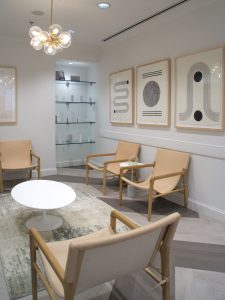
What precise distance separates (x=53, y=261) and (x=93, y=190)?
311 cm

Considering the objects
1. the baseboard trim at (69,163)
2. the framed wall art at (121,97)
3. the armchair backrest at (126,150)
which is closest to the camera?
the armchair backrest at (126,150)

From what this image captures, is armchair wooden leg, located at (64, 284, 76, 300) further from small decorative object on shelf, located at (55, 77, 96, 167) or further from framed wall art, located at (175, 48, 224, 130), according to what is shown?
small decorative object on shelf, located at (55, 77, 96, 167)

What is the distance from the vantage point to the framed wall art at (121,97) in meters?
4.90

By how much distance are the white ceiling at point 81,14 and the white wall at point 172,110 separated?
0.79 feet

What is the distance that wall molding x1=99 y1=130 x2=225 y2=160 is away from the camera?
3.33 meters

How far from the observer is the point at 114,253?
1.45 m

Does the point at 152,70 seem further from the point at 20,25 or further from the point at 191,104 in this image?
the point at 20,25

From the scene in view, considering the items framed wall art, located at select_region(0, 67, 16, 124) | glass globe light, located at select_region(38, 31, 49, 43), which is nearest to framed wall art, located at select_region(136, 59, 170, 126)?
glass globe light, located at select_region(38, 31, 49, 43)

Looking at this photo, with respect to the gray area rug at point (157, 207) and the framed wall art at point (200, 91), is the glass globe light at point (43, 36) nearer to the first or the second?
the framed wall art at point (200, 91)

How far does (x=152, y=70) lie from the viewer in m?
4.29

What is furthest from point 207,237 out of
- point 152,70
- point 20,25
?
point 20,25

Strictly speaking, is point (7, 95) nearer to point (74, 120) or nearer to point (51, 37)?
point (74, 120)

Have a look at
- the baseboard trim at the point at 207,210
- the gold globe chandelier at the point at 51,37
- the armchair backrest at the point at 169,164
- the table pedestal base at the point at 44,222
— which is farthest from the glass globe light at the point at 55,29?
the baseboard trim at the point at 207,210

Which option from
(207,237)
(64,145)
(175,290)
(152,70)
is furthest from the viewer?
(64,145)
